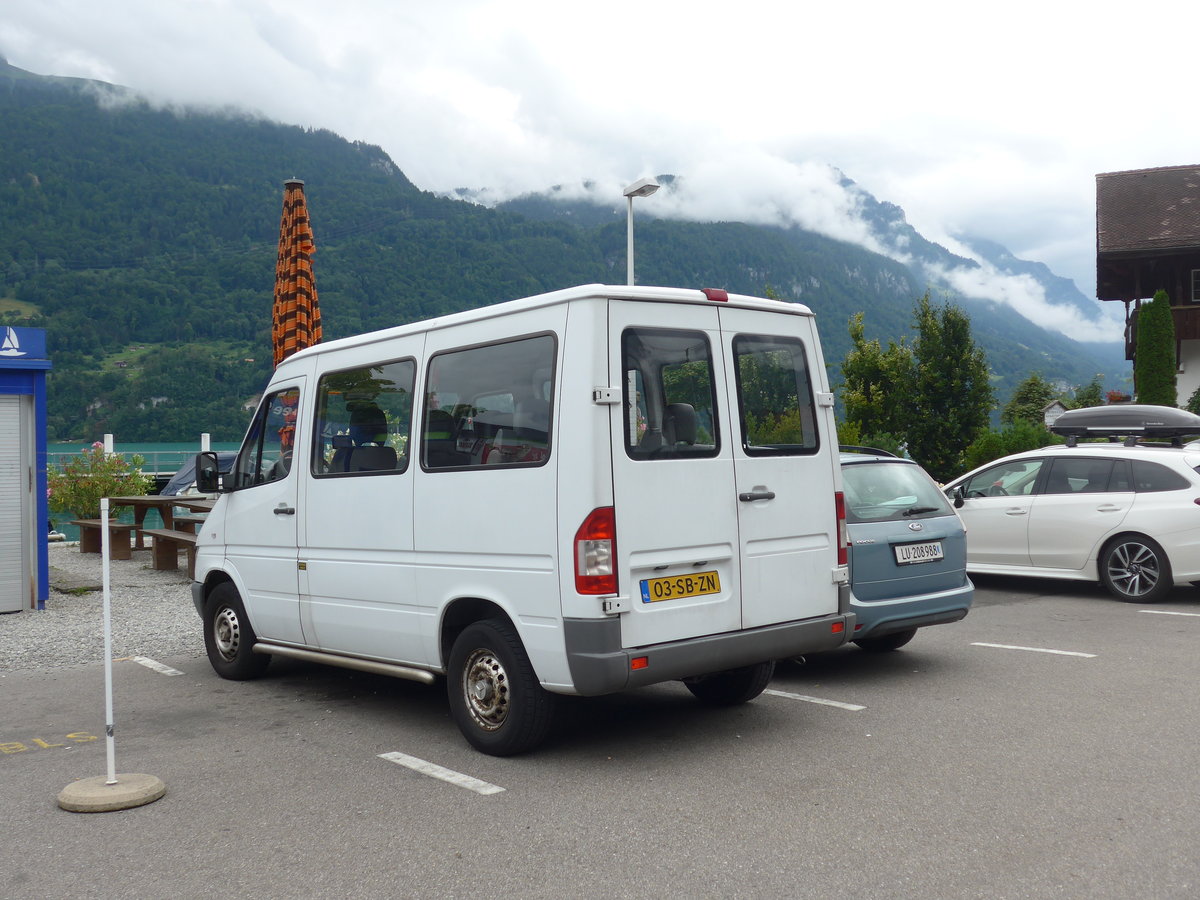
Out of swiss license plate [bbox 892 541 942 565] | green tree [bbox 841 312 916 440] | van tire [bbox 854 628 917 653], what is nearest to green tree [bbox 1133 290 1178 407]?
green tree [bbox 841 312 916 440]

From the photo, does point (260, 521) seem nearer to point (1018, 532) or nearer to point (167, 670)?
point (167, 670)

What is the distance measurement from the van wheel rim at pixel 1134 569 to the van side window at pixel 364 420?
794 centimetres

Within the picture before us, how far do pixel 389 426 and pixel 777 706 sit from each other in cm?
288

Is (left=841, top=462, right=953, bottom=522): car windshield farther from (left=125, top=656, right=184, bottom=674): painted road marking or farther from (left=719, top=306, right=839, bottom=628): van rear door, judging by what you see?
(left=125, top=656, right=184, bottom=674): painted road marking

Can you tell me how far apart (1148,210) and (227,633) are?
37.7m

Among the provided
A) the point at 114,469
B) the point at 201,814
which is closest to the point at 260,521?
the point at 201,814

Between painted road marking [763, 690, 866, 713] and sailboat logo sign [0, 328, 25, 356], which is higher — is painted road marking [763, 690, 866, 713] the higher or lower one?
the lower one

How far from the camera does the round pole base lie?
484 centimetres

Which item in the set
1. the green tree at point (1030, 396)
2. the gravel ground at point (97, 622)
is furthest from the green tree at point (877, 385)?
the green tree at point (1030, 396)

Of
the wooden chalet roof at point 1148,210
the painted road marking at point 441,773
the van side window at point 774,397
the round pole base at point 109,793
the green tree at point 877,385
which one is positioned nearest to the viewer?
the round pole base at point 109,793

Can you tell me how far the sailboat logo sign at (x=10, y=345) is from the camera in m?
10.7

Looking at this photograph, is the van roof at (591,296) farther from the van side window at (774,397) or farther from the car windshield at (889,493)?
the car windshield at (889,493)

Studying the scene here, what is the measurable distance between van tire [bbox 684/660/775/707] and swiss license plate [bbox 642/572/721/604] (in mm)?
1175

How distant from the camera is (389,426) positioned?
638 centimetres
